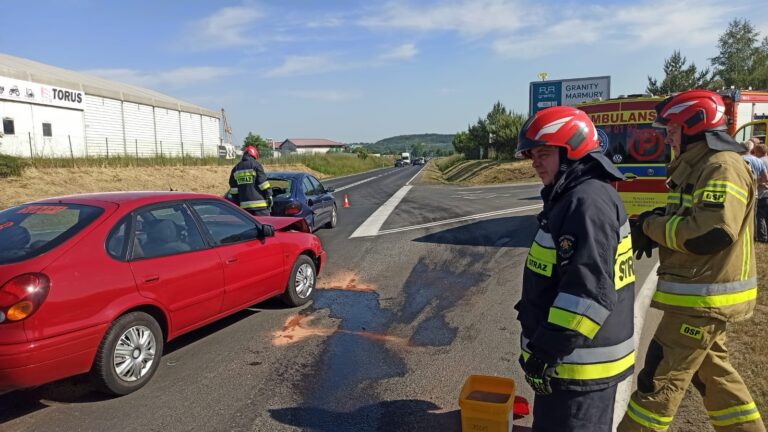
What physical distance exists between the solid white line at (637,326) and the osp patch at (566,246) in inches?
61.9

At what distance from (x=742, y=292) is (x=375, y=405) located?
7.90ft

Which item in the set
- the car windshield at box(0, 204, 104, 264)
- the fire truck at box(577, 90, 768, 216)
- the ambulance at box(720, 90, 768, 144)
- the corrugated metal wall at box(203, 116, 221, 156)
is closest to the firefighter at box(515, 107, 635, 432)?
the car windshield at box(0, 204, 104, 264)

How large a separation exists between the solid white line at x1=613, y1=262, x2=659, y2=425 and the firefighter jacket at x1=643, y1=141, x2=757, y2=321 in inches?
34.0

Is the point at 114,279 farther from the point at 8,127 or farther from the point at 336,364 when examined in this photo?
the point at 8,127

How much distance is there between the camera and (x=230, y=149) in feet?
181

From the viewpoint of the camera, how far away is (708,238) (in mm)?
2592

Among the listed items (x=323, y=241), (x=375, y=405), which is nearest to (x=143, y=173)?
(x=323, y=241)

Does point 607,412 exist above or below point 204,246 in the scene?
below

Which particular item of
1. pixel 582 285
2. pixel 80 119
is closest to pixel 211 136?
pixel 80 119

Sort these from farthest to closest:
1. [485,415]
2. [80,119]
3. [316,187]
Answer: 1. [80,119]
2. [316,187]
3. [485,415]

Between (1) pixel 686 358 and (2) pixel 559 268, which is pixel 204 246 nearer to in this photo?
(2) pixel 559 268

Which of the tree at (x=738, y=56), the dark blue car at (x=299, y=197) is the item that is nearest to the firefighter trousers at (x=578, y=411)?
the dark blue car at (x=299, y=197)

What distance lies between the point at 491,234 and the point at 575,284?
866 cm

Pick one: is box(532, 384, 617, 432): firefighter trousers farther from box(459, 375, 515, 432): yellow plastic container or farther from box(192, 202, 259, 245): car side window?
box(192, 202, 259, 245): car side window
